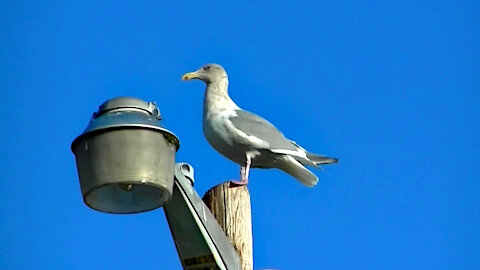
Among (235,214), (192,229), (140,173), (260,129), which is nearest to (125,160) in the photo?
(140,173)

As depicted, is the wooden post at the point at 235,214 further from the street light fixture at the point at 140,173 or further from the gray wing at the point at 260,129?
the gray wing at the point at 260,129

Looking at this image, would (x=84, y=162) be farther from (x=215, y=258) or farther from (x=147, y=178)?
(x=215, y=258)

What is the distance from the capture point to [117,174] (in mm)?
3543

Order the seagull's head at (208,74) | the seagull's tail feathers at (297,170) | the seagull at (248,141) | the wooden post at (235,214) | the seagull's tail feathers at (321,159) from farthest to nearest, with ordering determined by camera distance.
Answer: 1. the seagull's head at (208,74)
2. the seagull's tail feathers at (321,159)
3. the seagull's tail feathers at (297,170)
4. the seagull at (248,141)
5. the wooden post at (235,214)

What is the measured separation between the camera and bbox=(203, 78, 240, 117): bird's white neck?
23.6 ft

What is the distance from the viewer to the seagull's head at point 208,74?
7.96 meters

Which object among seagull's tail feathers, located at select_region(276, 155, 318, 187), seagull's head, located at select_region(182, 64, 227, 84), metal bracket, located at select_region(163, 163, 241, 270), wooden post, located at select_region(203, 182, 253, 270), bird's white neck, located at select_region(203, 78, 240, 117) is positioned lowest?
metal bracket, located at select_region(163, 163, 241, 270)

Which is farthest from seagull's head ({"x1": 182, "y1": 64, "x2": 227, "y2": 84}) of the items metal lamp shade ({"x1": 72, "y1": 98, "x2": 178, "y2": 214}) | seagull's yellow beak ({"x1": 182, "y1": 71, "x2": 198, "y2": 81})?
metal lamp shade ({"x1": 72, "y1": 98, "x2": 178, "y2": 214})

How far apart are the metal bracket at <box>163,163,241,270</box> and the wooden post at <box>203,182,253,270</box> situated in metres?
0.19

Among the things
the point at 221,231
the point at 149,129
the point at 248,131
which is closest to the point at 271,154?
the point at 248,131

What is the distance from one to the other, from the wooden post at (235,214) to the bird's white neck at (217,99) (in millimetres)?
2623

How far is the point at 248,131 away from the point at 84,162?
3.22m

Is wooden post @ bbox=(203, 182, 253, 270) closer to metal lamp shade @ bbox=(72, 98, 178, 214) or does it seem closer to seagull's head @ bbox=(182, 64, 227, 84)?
metal lamp shade @ bbox=(72, 98, 178, 214)

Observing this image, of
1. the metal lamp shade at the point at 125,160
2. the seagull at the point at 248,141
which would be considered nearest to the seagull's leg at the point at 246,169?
the seagull at the point at 248,141
